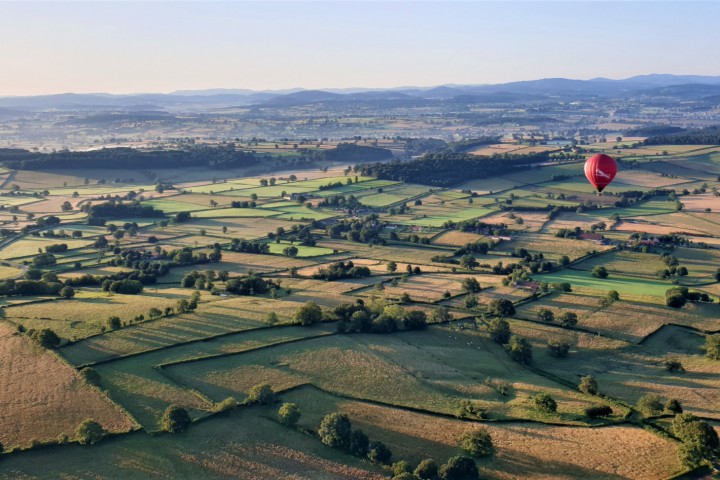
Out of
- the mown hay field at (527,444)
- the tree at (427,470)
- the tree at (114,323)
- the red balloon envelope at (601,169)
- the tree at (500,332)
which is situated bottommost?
the mown hay field at (527,444)

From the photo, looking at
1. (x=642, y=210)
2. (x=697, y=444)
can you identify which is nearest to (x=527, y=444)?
(x=697, y=444)

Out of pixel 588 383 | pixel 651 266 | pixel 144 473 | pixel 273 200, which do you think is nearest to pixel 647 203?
pixel 651 266

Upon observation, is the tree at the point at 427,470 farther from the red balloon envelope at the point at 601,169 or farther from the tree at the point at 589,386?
the red balloon envelope at the point at 601,169

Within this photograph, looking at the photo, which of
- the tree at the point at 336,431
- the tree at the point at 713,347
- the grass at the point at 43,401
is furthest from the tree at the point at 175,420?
the tree at the point at 713,347

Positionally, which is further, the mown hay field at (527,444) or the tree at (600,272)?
the tree at (600,272)

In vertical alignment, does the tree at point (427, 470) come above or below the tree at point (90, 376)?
below

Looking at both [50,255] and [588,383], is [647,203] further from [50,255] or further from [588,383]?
[50,255]

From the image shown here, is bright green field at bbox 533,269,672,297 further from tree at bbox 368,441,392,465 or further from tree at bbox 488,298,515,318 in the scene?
tree at bbox 368,441,392,465

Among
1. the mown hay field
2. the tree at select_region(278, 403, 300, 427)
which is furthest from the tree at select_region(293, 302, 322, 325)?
the tree at select_region(278, 403, 300, 427)
